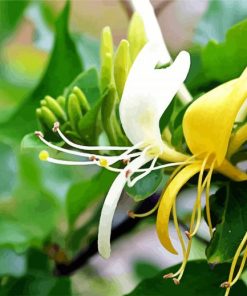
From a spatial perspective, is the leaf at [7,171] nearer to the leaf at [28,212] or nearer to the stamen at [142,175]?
the leaf at [28,212]

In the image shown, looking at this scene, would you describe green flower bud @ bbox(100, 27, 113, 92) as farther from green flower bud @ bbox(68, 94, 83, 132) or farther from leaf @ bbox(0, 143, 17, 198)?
leaf @ bbox(0, 143, 17, 198)

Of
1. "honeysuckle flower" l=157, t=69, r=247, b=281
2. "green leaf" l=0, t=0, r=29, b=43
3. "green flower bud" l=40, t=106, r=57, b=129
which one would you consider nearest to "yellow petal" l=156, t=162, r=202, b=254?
"honeysuckle flower" l=157, t=69, r=247, b=281

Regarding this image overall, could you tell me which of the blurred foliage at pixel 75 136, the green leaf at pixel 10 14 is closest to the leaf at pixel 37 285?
the blurred foliage at pixel 75 136

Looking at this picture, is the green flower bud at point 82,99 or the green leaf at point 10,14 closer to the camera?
the green flower bud at point 82,99

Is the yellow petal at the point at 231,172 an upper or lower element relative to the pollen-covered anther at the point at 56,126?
lower

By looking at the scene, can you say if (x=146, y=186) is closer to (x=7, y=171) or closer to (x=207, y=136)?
(x=207, y=136)

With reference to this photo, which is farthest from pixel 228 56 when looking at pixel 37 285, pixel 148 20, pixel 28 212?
pixel 28 212
